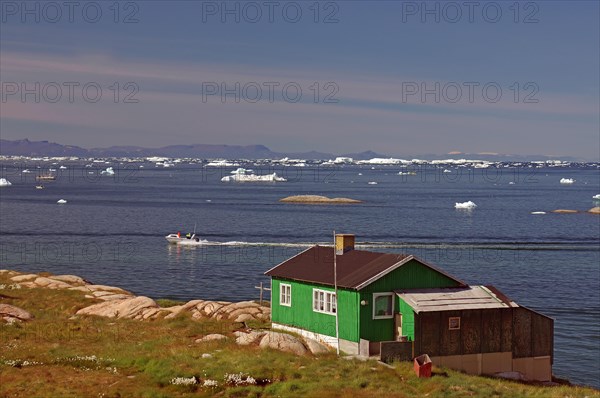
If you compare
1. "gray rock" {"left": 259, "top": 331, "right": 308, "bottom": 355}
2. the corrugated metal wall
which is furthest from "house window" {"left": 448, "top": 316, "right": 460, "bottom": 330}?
"gray rock" {"left": 259, "top": 331, "right": 308, "bottom": 355}

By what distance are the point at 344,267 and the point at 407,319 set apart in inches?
181

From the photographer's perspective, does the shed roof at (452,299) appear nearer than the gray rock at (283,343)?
No

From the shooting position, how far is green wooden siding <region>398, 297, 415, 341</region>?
3619cm

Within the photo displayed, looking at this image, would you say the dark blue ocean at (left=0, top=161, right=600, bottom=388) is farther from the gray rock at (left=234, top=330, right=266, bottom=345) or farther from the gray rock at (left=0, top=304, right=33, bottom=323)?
the gray rock at (left=0, top=304, right=33, bottom=323)

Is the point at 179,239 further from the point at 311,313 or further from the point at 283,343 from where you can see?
the point at 283,343

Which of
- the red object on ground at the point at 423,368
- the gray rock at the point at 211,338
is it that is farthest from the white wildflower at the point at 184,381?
the red object on ground at the point at 423,368

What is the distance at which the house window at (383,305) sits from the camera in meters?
37.2

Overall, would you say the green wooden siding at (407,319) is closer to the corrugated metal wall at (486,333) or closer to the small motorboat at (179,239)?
the corrugated metal wall at (486,333)

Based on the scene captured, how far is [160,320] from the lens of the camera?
47.1m

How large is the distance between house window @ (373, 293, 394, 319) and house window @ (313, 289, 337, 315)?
76.4 inches

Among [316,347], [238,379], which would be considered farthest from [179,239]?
[238,379]

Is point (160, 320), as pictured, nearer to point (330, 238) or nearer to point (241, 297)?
point (241, 297)

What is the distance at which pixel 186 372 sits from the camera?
32688 mm

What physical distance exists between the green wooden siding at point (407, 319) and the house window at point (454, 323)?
1.97 meters
